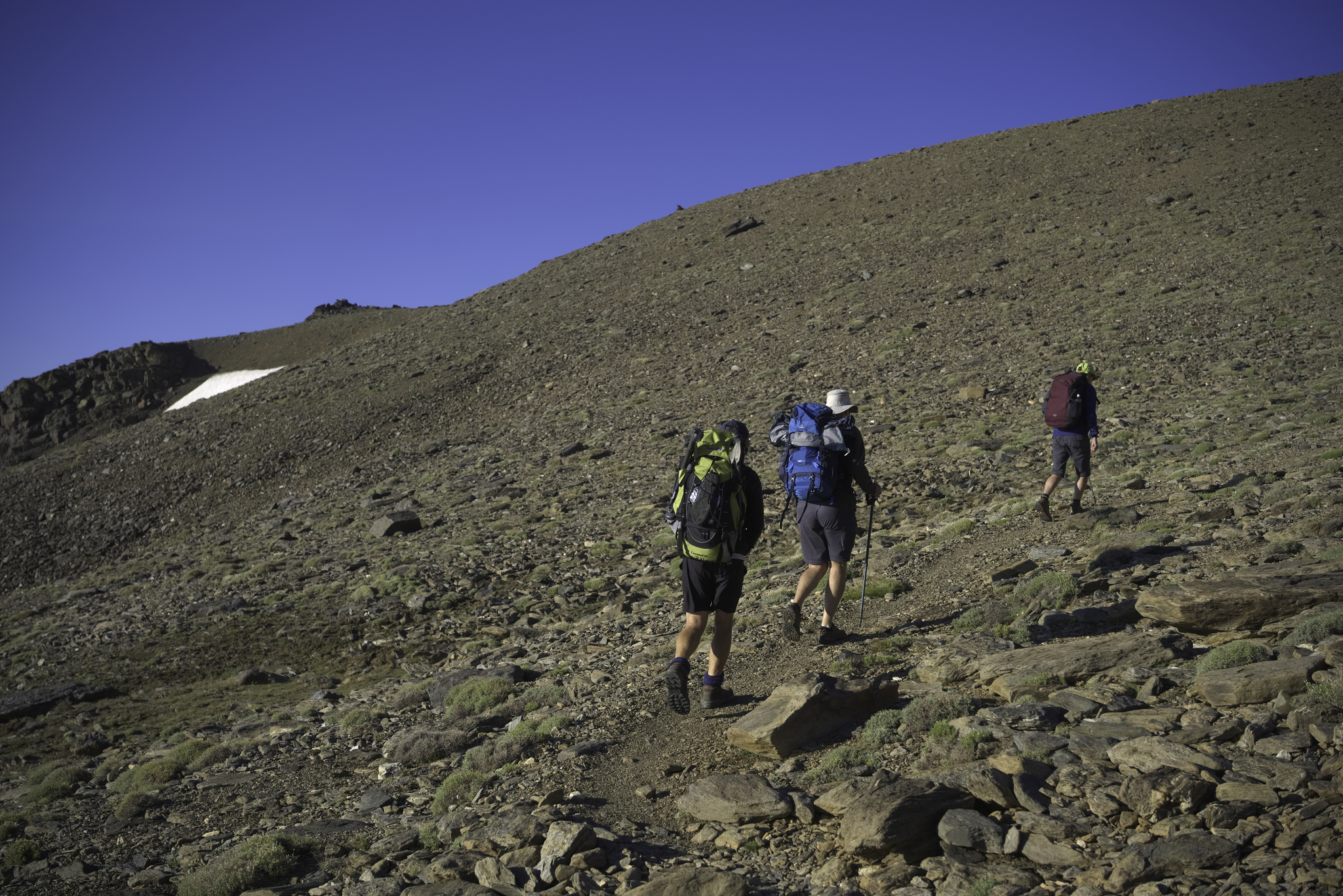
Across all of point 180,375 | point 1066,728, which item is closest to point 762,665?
point 1066,728

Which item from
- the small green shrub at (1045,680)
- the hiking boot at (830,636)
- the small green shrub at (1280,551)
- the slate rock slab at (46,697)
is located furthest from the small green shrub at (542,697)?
the slate rock slab at (46,697)

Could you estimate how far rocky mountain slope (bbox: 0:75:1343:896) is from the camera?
194 inches

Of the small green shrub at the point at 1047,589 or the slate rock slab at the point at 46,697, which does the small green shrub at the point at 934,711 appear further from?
the slate rock slab at the point at 46,697

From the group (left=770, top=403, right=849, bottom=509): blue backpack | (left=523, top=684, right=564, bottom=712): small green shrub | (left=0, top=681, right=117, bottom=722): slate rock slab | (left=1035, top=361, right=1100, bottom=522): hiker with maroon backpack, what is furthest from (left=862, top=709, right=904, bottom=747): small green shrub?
(left=0, top=681, right=117, bottom=722): slate rock slab

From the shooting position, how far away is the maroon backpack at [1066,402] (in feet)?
36.4

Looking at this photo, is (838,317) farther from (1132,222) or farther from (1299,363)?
(1299,363)

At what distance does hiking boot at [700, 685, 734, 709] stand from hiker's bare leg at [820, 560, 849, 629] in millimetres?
1434

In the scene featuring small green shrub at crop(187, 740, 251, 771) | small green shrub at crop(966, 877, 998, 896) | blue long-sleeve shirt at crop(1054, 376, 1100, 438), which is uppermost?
blue long-sleeve shirt at crop(1054, 376, 1100, 438)

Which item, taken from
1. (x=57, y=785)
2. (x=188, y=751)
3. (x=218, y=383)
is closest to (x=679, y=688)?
(x=188, y=751)

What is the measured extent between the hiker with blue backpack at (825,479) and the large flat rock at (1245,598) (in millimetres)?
2461

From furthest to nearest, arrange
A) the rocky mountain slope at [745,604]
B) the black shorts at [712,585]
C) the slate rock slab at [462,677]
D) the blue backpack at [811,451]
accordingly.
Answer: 1. the slate rock slab at [462,677]
2. the blue backpack at [811,451]
3. the black shorts at [712,585]
4. the rocky mountain slope at [745,604]

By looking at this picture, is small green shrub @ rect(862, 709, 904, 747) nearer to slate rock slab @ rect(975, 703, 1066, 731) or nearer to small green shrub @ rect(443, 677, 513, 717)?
slate rock slab @ rect(975, 703, 1066, 731)

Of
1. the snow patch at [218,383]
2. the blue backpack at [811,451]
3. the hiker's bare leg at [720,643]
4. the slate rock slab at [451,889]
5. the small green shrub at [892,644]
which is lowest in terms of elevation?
the small green shrub at [892,644]

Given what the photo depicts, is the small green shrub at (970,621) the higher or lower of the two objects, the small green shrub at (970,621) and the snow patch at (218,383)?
the lower
